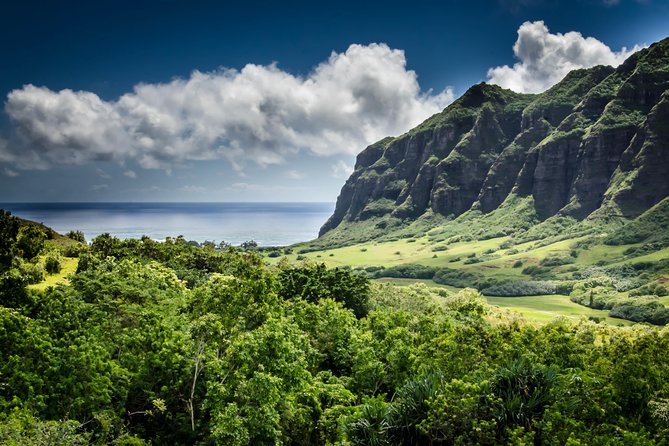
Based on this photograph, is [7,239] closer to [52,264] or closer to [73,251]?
[52,264]

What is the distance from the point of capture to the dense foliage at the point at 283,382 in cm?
2478

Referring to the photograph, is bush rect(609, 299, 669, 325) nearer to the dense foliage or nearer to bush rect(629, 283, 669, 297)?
bush rect(629, 283, 669, 297)

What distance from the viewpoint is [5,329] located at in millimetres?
28188

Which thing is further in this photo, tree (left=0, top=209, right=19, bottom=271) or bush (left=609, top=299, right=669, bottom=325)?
bush (left=609, top=299, right=669, bottom=325)

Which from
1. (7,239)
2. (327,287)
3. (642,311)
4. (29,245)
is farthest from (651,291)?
(7,239)

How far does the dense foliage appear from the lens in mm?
24781

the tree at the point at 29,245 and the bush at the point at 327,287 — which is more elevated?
the tree at the point at 29,245

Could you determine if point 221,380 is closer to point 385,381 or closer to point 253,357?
point 253,357

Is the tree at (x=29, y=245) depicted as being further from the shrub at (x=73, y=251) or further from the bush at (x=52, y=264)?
the shrub at (x=73, y=251)

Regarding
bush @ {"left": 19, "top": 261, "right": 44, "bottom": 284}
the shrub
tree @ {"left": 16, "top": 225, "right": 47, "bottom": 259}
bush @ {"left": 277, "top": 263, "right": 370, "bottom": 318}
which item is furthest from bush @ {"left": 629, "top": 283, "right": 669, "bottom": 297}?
bush @ {"left": 19, "top": 261, "right": 44, "bottom": 284}

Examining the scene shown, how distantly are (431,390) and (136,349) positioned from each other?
1823 centimetres

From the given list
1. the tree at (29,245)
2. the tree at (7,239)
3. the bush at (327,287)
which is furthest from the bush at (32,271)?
the bush at (327,287)

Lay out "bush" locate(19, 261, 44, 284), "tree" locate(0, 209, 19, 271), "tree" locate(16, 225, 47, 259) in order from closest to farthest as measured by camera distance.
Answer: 1. "bush" locate(19, 261, 44, 284)
2. "tree" locate(0, 209, 19, 271)
3. "tree" locate(16, 225, 47, 259)

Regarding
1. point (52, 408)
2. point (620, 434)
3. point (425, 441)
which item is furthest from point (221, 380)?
point (620, 434)
